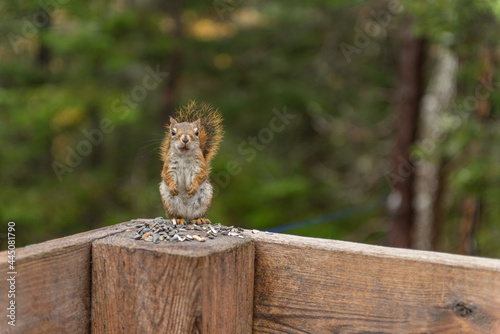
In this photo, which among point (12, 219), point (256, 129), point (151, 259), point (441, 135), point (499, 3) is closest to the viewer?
point (151, 259)

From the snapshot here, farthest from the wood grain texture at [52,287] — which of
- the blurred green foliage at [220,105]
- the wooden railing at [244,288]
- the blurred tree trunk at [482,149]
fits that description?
the blurred tree trunk at [482,149]

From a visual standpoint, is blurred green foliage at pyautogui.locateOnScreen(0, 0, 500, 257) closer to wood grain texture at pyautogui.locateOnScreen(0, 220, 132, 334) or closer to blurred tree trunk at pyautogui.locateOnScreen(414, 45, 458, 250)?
blurred tree trunk at pyautogui.locateOnScreen(414, 45, 458, 250)

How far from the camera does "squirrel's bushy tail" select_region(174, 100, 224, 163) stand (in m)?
1.38

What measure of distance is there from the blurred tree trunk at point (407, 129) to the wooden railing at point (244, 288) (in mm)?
3314

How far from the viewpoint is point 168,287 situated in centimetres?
89

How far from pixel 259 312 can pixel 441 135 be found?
319cm

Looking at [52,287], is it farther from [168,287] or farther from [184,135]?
[184,135]

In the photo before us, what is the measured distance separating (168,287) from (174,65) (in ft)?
16.3

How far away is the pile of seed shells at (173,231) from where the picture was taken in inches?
39.3

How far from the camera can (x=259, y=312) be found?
103 centimetres

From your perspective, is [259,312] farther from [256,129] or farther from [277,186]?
[256,129]

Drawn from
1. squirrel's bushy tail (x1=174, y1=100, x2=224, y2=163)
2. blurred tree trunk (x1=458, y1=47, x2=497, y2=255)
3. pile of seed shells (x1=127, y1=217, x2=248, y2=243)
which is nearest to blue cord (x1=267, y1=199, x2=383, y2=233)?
pile of seed shells (x1=127, y1=217, x2=248, y2=243)

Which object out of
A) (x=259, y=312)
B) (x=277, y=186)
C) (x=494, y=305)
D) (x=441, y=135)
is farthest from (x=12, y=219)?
(x=494, y=305)

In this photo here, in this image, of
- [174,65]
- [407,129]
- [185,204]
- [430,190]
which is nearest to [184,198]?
[185,204]
